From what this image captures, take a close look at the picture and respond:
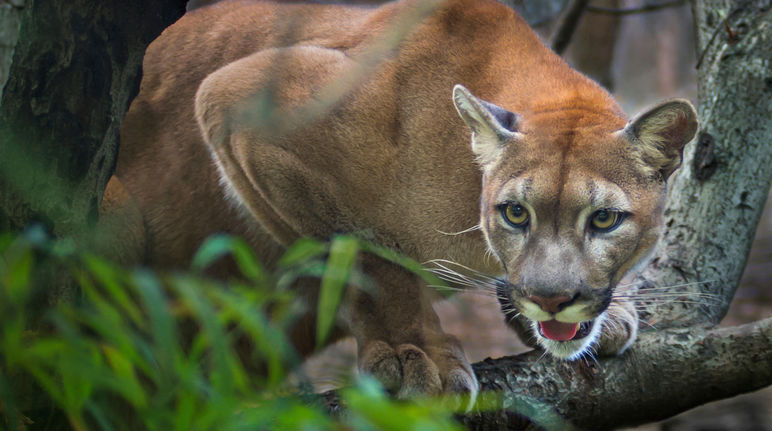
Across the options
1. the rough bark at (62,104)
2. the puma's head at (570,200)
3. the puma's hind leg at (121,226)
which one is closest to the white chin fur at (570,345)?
the puma's head at (570,200)

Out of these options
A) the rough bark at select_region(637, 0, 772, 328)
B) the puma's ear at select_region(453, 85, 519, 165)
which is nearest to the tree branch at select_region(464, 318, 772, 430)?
the rough bark at select_region(637, 0, 772, 328)

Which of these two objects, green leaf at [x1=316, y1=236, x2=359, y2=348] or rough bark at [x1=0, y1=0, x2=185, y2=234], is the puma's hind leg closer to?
rough bark at [x1=0, y1=0, x2=185, y2=234]

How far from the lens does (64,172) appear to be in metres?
2.19

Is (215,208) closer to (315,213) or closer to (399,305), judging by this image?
(315,213)

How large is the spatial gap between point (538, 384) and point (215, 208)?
5.17ft

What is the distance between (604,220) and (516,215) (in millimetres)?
289

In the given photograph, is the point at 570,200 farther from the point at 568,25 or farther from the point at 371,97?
the point at 568,25

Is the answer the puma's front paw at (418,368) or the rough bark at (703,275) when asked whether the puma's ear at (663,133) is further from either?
the puma's front paw at (418,368)

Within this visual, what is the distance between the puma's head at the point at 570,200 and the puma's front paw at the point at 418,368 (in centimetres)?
29

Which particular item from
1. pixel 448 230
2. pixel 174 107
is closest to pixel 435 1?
pixel 448 230

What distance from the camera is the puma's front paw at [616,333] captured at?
276cm

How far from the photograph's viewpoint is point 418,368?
8.73ft

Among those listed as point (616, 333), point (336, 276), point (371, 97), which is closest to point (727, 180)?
point (616, 333)

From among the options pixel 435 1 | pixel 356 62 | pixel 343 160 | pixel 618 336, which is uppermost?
pixel 435 1
